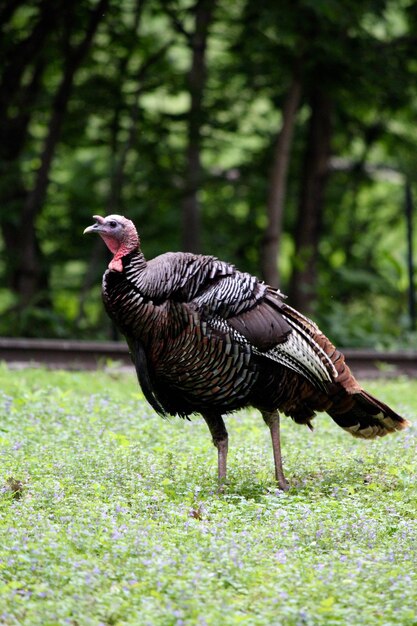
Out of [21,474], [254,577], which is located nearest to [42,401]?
[21,474]

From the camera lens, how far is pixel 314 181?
17750 mm

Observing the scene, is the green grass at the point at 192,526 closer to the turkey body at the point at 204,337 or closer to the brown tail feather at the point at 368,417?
the brown tail feather at the point at 368,417

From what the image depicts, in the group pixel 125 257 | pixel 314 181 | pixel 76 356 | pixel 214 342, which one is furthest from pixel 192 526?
pixel 314 181

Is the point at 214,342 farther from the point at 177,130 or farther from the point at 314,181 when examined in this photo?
the point at 314,181

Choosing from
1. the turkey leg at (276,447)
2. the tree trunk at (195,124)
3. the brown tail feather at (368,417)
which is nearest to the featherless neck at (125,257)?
the turkey leg at (276,447)

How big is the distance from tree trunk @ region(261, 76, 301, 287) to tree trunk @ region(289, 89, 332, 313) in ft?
4.21

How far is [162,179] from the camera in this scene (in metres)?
17.5

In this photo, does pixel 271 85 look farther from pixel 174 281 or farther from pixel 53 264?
pixel 174 281

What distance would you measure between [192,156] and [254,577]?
12.3 m

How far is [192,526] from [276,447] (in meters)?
1.54

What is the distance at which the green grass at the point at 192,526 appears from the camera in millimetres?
4934

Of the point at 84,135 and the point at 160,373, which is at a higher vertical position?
the point at 84,135

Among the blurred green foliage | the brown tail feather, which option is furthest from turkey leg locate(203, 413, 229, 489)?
the blurred green foliage

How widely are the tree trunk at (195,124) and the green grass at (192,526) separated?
306 inches
